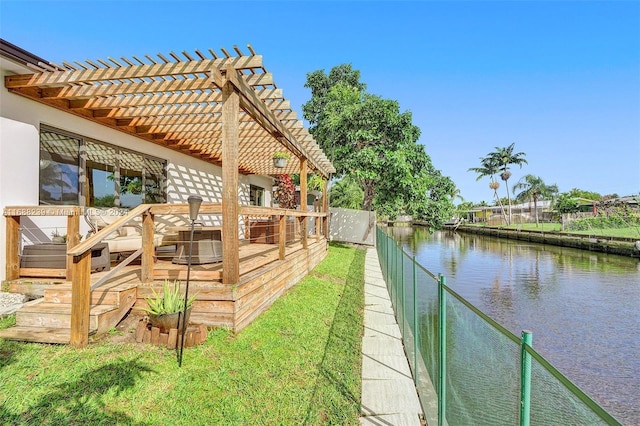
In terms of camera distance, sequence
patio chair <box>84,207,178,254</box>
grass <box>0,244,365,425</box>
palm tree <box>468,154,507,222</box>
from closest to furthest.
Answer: grass <box>0,244,365,425</box> → patio chair <box>84,207,178,254</box> → palm tree <box>468,154,507,222</box>

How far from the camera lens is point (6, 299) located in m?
4.55

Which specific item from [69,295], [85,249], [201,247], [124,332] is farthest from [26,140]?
[124,332]

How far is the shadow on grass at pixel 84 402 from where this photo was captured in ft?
8.48

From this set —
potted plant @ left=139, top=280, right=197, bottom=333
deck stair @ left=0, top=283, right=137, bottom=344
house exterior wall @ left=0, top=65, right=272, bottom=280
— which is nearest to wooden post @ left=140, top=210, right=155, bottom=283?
deck stair @ left=0, top=283, right=137, bottom=344

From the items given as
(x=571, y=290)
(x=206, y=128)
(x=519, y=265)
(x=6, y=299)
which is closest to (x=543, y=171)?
(x=519, y=265)

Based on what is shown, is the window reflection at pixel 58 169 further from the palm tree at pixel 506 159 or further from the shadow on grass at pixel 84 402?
the palm tree at pixel 506 159

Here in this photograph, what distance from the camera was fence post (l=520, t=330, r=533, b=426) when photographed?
4.50ft

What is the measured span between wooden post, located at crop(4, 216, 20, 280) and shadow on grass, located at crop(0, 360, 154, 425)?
9.08 feet

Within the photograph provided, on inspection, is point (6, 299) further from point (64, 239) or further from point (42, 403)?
point (42, 403)

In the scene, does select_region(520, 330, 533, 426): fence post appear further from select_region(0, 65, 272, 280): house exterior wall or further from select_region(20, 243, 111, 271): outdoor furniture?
select_region(0, 65, 272, 280): house exterior wall

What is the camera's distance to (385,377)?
382 cm

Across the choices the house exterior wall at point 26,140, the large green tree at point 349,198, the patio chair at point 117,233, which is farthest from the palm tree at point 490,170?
the house exterior wall at point 26,140

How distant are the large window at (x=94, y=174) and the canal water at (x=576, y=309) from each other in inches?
384

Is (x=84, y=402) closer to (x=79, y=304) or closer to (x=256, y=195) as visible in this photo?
(x=79, y=304)
